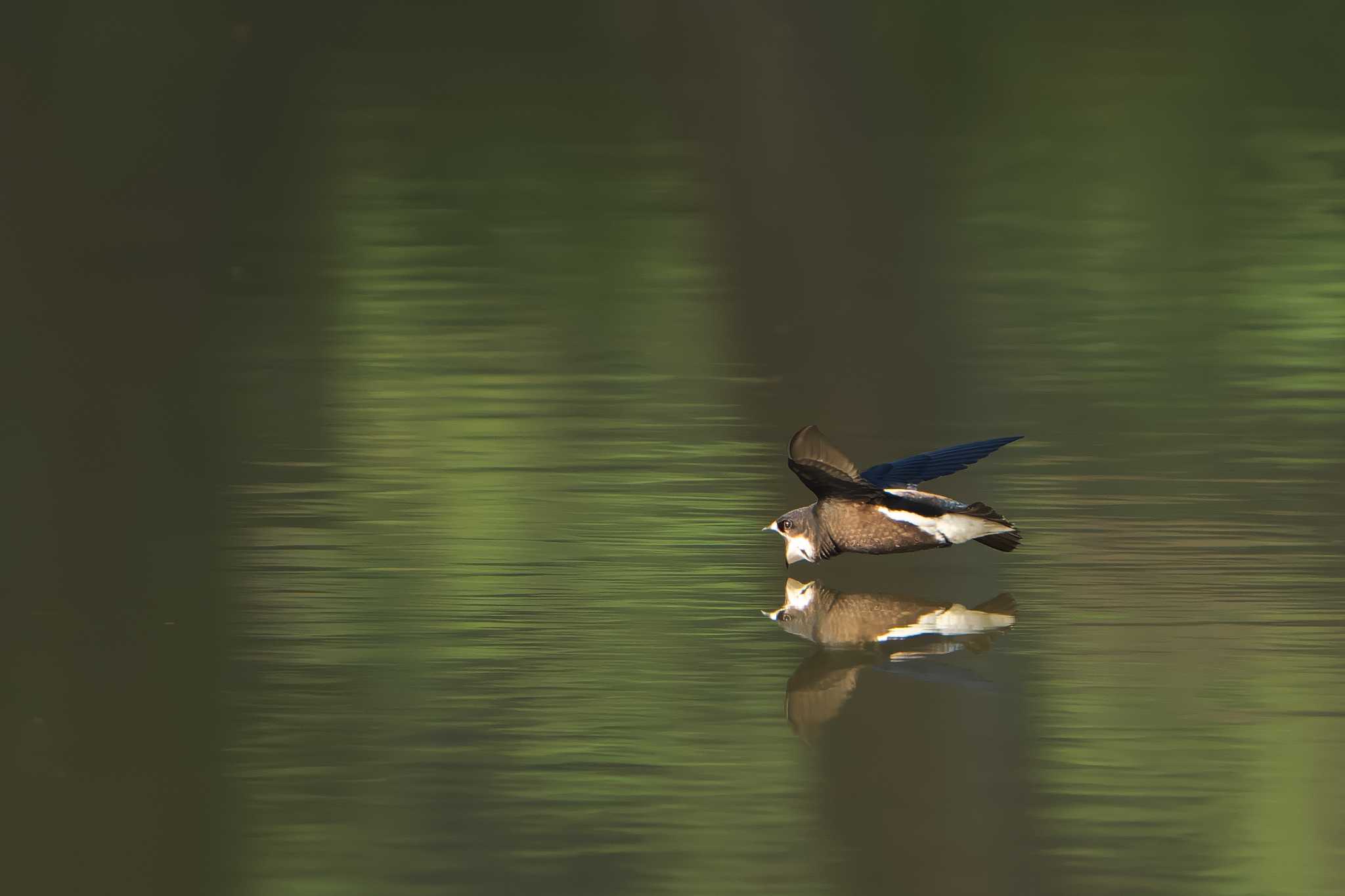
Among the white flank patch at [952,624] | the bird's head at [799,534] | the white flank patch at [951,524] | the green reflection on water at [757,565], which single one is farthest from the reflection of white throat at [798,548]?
the white flank patch at [952,624]

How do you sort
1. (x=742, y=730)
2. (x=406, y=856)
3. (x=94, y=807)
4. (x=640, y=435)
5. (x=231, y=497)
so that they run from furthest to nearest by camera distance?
(x=640, y=435)
(x=231, y=497)
(x=742, y=730)
(x=94, y=807)
(x=406, y=856)

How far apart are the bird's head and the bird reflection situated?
0.10 m

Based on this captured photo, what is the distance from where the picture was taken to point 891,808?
4.54 m

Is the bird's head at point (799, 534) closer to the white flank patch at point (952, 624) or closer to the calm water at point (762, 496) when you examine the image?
the calm water at point (762, 496)

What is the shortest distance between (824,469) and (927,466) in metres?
0.58

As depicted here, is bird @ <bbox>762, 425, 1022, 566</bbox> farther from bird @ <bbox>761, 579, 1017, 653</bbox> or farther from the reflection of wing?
bird @ <bbox>761, 579, 1017, 653</bbox>

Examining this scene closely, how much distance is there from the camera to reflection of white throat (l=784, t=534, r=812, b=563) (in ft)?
19.9

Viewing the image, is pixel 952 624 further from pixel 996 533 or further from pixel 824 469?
pixel 824 469

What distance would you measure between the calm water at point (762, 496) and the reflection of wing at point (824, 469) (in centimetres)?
32

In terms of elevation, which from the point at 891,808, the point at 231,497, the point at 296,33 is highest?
the point at 296,33

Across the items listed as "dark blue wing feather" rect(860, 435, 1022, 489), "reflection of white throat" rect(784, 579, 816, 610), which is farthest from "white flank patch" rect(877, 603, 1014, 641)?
"dark blue wing feather" rect(860, 435, 1022, 489)

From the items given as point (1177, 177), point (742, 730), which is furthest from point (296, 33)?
point (742, 730)

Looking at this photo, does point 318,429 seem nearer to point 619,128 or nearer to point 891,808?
point 891,808

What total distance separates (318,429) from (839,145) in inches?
280
